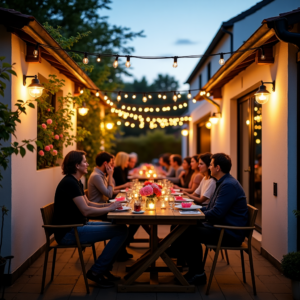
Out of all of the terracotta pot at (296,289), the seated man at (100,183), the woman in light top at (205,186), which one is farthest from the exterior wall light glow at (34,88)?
the terracotta pot at (296,289)

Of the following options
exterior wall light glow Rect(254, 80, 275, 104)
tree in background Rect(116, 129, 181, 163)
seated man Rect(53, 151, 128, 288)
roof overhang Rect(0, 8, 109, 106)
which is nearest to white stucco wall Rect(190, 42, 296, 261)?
exterior wall light glow Rect(254, 80, 275, 104)

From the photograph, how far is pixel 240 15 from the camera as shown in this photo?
10.5 m

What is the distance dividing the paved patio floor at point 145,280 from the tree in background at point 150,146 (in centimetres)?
2481

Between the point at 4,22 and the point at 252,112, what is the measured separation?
446 centimetres

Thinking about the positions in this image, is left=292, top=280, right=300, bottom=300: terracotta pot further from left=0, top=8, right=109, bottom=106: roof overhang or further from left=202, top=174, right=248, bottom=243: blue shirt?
left=0, top=8, right=109, bottom=106: roof overhang

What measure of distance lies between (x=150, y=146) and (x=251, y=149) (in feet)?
77.2

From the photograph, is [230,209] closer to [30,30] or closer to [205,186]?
[205,186]

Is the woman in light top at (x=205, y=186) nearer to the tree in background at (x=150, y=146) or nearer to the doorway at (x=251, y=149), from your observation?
the doorway at (x=251, y=149)

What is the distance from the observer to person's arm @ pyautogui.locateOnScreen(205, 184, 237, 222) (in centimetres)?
400

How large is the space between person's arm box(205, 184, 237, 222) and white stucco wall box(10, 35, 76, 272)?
2238mm

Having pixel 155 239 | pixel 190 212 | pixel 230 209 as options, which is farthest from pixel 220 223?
pixel 155 239

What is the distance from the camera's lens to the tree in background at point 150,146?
29.9m

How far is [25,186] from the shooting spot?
4.64 meters

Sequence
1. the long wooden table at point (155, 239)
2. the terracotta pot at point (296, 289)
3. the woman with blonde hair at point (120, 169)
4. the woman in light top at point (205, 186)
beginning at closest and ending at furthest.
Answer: the terracotta pot at point (296, 289), the long wooden table at point (155, 239), the woman in light top at point (205, 186), the woman with blonde hair at point (120, 169)
